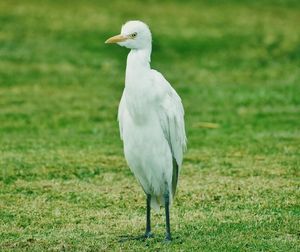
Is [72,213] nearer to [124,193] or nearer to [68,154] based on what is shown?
[124,193]

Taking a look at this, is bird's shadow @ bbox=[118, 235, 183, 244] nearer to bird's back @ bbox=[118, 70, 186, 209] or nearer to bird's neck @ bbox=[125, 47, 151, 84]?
bird's back @ bbox=[118, 70, 186, 209]

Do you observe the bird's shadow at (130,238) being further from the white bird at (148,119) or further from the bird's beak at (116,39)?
the bird's beak at (116,39)

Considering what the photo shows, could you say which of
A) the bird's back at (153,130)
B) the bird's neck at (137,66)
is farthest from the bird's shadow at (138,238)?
the bird's neck at (137,66)

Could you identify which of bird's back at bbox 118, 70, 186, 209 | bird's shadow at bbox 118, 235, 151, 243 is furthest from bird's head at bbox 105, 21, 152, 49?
bird's shadow at bbox 118, 235, 151, 243

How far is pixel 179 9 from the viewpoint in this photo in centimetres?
2894

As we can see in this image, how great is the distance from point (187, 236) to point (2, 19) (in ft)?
63.2

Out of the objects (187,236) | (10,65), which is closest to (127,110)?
(187,236)

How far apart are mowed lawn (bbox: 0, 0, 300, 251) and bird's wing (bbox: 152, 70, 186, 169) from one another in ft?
3.10

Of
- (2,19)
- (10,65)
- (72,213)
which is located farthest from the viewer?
(2,19)

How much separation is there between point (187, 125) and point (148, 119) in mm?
8431

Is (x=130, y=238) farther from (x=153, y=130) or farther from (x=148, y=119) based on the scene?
(x=148, y=119)

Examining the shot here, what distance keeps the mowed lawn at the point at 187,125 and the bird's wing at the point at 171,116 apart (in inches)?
37.2

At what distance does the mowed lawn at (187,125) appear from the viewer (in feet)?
31.4

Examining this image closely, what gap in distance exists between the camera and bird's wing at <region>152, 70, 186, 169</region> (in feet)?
28.6
